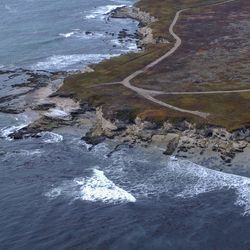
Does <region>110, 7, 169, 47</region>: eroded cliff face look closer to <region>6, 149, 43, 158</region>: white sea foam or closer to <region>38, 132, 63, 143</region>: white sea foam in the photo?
<region>38, 132, 63, 143</region>: white sea foam

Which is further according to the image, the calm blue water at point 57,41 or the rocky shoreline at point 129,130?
the calm blue water at point 57,41

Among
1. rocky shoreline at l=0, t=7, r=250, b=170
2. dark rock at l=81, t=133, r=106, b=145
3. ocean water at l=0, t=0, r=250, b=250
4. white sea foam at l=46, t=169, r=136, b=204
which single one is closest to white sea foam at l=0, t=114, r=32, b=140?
ocean water at l=0, t=0, r=250, b=250

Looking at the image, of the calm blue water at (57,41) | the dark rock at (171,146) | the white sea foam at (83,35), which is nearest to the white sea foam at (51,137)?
the dark rock at (171,146)

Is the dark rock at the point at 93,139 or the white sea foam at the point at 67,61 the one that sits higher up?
the white sea foam at the point at 67,61

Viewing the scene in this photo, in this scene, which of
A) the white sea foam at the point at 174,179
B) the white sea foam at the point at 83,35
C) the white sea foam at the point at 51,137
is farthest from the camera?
the white sea foam at the point at 83,35

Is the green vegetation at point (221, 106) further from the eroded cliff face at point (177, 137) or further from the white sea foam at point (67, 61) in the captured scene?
the white sea foam at point (67, 61)
